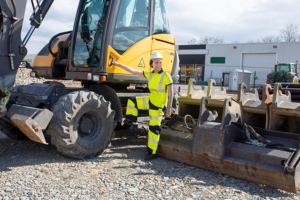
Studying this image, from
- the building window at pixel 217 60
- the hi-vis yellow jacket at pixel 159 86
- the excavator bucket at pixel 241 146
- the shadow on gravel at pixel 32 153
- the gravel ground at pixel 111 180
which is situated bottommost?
the gravel ground at pixel 111 180

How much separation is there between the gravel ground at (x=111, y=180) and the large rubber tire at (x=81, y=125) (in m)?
0.18

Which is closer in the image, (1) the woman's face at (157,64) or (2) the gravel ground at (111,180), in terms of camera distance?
(2) the gravel ground at (111,180)

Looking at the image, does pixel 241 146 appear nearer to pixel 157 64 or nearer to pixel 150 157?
pixel 150 157

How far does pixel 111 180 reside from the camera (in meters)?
3.92

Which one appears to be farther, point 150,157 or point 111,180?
point 150,157

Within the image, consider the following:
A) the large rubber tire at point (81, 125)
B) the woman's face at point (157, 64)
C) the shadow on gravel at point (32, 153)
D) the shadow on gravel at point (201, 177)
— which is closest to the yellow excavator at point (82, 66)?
the large rubber tire at point (81, 125)

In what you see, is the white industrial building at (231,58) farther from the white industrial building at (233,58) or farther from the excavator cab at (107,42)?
the excavator cab at (107,42)

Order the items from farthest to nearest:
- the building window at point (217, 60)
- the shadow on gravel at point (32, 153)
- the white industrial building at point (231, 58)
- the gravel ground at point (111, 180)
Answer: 1. the building window at point (217, 60)
2. the white industrial building at point (231, 58)
3. the shadow on gravel at point (32, 153)
4. the gravel ground at point (111, 180)

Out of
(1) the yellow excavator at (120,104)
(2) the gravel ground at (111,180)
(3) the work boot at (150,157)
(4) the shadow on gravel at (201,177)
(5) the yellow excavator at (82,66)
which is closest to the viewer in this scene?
(2) the gravel ground at (111,180)

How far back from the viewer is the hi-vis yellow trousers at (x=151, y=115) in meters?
4.89

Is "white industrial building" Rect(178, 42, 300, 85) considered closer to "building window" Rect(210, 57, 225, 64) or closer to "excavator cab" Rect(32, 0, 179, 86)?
"building window" Rect(210, 57, 225, 64)

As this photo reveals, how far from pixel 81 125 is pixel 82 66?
3.22ft

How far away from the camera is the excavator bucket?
12.1 feet

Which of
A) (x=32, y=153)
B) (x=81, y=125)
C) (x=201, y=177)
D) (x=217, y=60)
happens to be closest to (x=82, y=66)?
(x=81, y=125)
